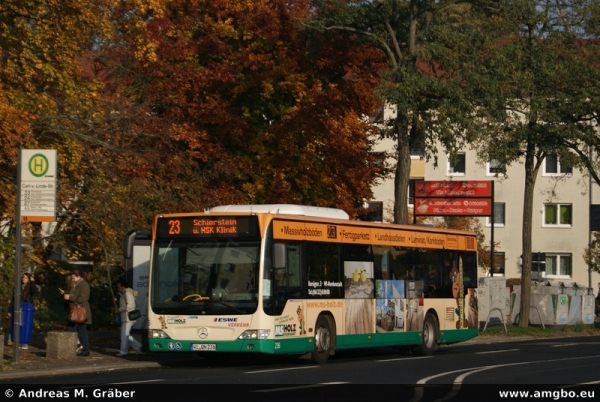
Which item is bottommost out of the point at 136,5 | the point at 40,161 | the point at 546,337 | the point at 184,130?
the point at 546,337

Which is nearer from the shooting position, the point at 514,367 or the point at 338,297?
the point at 514,367

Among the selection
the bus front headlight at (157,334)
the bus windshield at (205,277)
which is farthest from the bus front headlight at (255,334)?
the bus front headlight at (157,334)

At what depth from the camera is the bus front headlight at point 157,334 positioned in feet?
68.9

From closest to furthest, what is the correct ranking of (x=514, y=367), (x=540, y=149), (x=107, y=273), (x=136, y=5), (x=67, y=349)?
(x=514, y=367), (x=67, y=349), (x=136, y=5), (x=107, y=273), (x=540, y=149)

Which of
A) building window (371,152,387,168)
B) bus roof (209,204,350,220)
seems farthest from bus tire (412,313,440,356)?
building window (371,152,387,168)

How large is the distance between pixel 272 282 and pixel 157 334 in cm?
237

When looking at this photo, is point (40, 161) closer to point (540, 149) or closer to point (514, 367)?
point (514, 367)

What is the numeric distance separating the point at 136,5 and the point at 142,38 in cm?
140

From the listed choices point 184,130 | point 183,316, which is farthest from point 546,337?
point 183,316

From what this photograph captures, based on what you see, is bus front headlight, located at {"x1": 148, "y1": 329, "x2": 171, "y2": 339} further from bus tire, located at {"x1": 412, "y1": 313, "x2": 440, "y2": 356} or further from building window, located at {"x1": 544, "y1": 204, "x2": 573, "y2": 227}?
building window, located at {"x1": 544, "y1": 204, "x2": 573, "y2": 227}

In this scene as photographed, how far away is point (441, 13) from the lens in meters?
34.5

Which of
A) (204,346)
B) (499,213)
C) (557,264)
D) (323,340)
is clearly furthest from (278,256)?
(557,264)

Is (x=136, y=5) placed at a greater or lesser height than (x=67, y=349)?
greater

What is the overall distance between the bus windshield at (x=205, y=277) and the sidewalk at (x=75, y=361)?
1.56m
